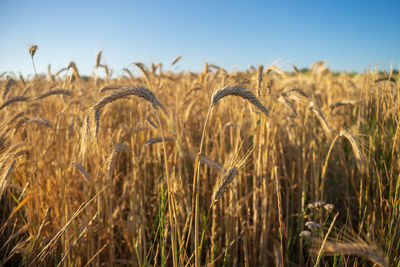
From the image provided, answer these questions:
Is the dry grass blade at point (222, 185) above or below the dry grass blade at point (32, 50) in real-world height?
below

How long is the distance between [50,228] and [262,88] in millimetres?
1694

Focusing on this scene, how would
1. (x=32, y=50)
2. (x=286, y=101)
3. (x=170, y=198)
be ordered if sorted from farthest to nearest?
(x=32, y=50), (x=286, y=101), (x=170, y=198)

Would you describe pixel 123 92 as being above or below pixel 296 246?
above

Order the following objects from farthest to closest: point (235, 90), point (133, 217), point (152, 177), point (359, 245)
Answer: point (152, 177) < point (133, 217) < point (235, 90) < point (359, 245)

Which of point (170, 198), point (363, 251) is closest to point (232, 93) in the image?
point (170, 198)

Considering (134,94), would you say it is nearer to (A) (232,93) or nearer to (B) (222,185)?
(A) (232,93)

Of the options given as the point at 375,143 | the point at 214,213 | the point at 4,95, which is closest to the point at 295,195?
the point at 375,143

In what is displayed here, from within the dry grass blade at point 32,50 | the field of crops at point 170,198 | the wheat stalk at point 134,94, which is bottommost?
the field of crops at point 170,198

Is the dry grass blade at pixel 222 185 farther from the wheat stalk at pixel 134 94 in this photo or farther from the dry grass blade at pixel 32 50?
the dry grass blade at pixel 32 50

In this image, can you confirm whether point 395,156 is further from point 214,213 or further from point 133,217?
point 133,217

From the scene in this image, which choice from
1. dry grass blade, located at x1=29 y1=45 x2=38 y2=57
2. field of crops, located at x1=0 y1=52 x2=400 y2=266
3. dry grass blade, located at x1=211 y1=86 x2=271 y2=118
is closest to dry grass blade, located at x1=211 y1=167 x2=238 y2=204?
field of crops, located at x1=0 y1=52 x2=400 y2=266

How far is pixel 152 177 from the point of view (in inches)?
98.3

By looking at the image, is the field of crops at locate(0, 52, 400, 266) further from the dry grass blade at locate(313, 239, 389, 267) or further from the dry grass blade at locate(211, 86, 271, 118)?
the dry grass blade at locate(313, 239, 389, 267)

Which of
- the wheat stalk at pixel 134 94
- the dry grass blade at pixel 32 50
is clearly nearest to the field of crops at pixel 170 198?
the wheat stalk at pixel 134 94
